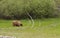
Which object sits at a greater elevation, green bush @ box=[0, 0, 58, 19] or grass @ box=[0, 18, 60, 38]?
grass @ box=[0, 18, 60, 38]

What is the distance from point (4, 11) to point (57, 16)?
6.31 m

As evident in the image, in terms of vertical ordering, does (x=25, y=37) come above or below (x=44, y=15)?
above

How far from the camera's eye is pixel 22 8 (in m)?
26.6

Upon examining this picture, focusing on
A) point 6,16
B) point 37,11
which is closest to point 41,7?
point 37,11

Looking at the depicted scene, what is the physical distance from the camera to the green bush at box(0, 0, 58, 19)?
26.5 meters

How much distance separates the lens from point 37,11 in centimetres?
2686

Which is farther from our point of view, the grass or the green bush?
the green bush

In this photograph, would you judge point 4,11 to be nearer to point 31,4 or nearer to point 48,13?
point 31,4

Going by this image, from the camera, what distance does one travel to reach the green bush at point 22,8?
87.0 feet

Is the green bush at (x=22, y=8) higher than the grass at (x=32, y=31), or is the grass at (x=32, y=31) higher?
the grass at (x=32, y=31)

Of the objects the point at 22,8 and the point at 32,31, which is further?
the point at 22,8

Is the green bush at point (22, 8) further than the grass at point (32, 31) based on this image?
Yes

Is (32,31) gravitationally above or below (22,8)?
above

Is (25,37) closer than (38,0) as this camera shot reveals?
Yes
